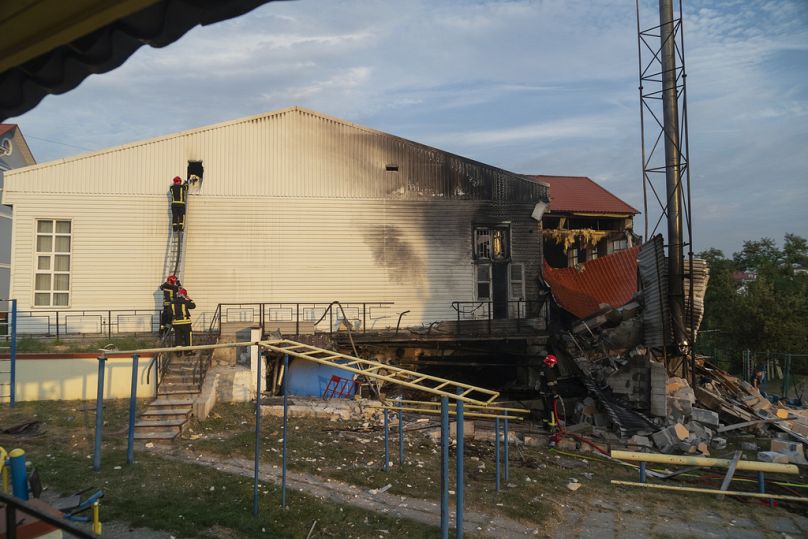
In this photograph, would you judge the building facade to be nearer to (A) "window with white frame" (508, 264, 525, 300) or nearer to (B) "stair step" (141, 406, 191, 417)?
(A) "window with white frame" (508, 264, 525, 300)

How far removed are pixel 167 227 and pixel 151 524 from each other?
12.1m

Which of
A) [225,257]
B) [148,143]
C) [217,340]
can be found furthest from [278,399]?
[148,143]

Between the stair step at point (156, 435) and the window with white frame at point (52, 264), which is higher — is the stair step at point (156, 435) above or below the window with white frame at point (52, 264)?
below

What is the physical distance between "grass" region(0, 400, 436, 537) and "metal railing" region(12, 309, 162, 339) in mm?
7081

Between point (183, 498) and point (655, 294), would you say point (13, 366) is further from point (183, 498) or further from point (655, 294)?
point (655, 294)

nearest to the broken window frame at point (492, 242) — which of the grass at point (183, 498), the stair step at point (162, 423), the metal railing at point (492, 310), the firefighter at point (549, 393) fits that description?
the metal railing at point (492, 310)

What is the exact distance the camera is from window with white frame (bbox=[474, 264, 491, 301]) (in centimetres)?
1838

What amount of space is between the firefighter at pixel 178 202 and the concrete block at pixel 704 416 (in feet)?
49.5

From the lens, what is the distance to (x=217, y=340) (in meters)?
14.8

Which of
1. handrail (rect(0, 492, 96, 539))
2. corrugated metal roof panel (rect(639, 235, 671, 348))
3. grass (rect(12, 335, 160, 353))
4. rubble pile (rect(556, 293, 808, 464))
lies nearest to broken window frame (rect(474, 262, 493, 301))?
rubble pile (rect(556, 293, 808, 464))

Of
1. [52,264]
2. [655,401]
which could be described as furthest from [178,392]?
[655,401]

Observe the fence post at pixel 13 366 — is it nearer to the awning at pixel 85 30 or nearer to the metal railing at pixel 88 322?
the metal railing at pixel 88 322

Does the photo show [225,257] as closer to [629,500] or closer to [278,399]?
[278,399]

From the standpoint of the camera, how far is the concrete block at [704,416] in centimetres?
1336
